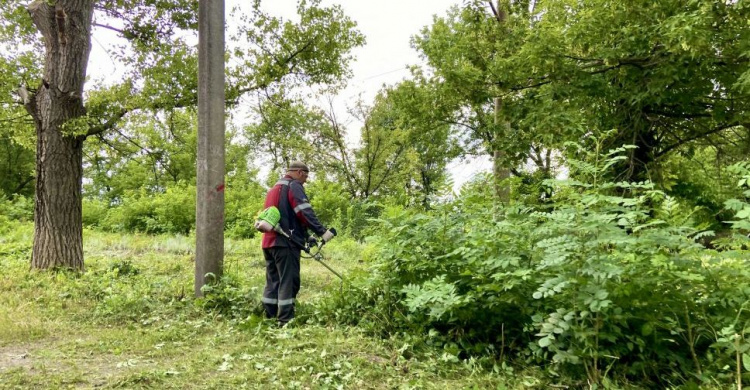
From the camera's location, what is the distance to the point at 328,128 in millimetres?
31984

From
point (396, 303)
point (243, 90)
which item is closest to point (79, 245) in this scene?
point (243, 90)

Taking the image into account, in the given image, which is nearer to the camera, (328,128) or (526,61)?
(526,61)

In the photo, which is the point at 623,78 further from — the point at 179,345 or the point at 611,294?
the point at 179,345

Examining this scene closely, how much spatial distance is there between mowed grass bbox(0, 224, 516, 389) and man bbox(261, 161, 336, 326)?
256 mm

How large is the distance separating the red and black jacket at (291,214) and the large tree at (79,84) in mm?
3648

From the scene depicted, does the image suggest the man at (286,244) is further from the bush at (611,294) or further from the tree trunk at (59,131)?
the tree trunk at (59,131)

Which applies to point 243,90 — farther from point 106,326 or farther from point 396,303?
point 396,303

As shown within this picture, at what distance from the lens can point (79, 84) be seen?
7.48m

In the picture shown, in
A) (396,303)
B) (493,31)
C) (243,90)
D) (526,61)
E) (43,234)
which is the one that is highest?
(493,31)

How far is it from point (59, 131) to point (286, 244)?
517 cm

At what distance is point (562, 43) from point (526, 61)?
73 centimetres

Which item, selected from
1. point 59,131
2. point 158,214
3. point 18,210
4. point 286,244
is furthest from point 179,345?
point 18,210

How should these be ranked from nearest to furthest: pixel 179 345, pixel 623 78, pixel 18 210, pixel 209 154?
pixel 179 345 < pixel 209 154 < pixel 623 78 < pixel 18 210

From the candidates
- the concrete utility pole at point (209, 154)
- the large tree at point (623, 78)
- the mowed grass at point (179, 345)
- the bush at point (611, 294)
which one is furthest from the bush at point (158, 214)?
the bush at point (611, 294)
